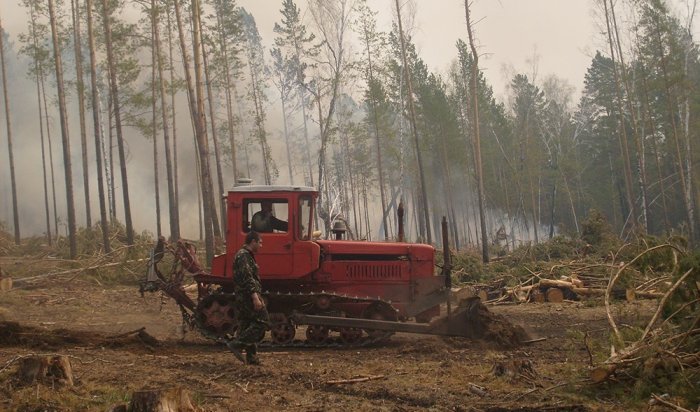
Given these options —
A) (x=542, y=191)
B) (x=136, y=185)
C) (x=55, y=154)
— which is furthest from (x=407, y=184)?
(x=55, y=154)

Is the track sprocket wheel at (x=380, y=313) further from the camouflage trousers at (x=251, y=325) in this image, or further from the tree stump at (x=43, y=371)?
the tree stump at (x=43, y=371)

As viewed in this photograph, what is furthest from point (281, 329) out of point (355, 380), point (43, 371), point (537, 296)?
point (537, 296)

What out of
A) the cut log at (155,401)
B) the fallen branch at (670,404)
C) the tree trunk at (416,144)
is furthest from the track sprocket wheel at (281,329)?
the tree trunk at (416,144)

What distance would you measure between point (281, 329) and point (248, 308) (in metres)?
1.75

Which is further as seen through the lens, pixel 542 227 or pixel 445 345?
pixel 542 227

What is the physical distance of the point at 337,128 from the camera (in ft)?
113

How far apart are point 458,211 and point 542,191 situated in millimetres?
8735

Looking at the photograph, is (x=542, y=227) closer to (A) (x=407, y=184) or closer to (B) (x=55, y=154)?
(A) (x=407, y=184)

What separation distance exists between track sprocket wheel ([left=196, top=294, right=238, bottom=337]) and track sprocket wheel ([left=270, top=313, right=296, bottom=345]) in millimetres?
609

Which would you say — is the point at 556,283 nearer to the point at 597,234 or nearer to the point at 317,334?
the point at 597,234

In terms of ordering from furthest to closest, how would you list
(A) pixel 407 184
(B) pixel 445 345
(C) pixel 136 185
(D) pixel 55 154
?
(A) pixel 407 184, (D) pixel 55 154, (C) pixel 136 185, (B) pixel 445 345

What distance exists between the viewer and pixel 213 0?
121ft

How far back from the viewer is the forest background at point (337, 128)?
30.1 m

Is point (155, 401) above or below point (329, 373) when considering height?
above
